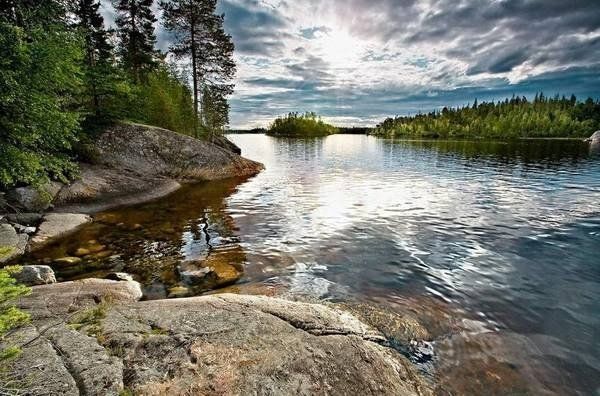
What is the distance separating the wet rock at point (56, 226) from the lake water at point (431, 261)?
635mm

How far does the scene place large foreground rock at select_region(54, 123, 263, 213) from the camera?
52.4 ft

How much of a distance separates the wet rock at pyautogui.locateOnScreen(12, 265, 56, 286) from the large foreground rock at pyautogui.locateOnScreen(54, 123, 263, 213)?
8348 millimetres

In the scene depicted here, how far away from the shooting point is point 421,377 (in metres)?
4.98

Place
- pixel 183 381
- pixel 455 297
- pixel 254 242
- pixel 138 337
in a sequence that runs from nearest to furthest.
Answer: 1. pixel 183 381
2. pixel 138 337
3. pixel 455 297
4. pixel 254 242

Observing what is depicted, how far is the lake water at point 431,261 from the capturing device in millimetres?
5699

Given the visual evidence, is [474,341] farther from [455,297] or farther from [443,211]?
[443,211]

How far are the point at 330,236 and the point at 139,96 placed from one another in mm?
24900

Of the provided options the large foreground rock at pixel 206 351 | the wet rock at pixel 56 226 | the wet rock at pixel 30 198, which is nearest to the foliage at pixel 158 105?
the wet rock at pixel 30 198

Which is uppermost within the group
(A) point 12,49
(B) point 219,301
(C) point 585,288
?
(A) point 12,49

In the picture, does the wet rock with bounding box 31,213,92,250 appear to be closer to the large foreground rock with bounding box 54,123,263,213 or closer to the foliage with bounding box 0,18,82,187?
the foliage with bounding box 0,18,82,187

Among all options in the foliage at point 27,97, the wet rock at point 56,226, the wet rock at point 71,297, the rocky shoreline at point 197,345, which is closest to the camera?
the rocky shoreline at point 197,345

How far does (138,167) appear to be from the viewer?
20922 millimetres

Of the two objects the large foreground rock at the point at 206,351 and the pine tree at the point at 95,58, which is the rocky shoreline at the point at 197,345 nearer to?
the large foreground rock at the point at 206,351

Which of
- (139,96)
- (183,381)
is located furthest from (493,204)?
(139,96)
